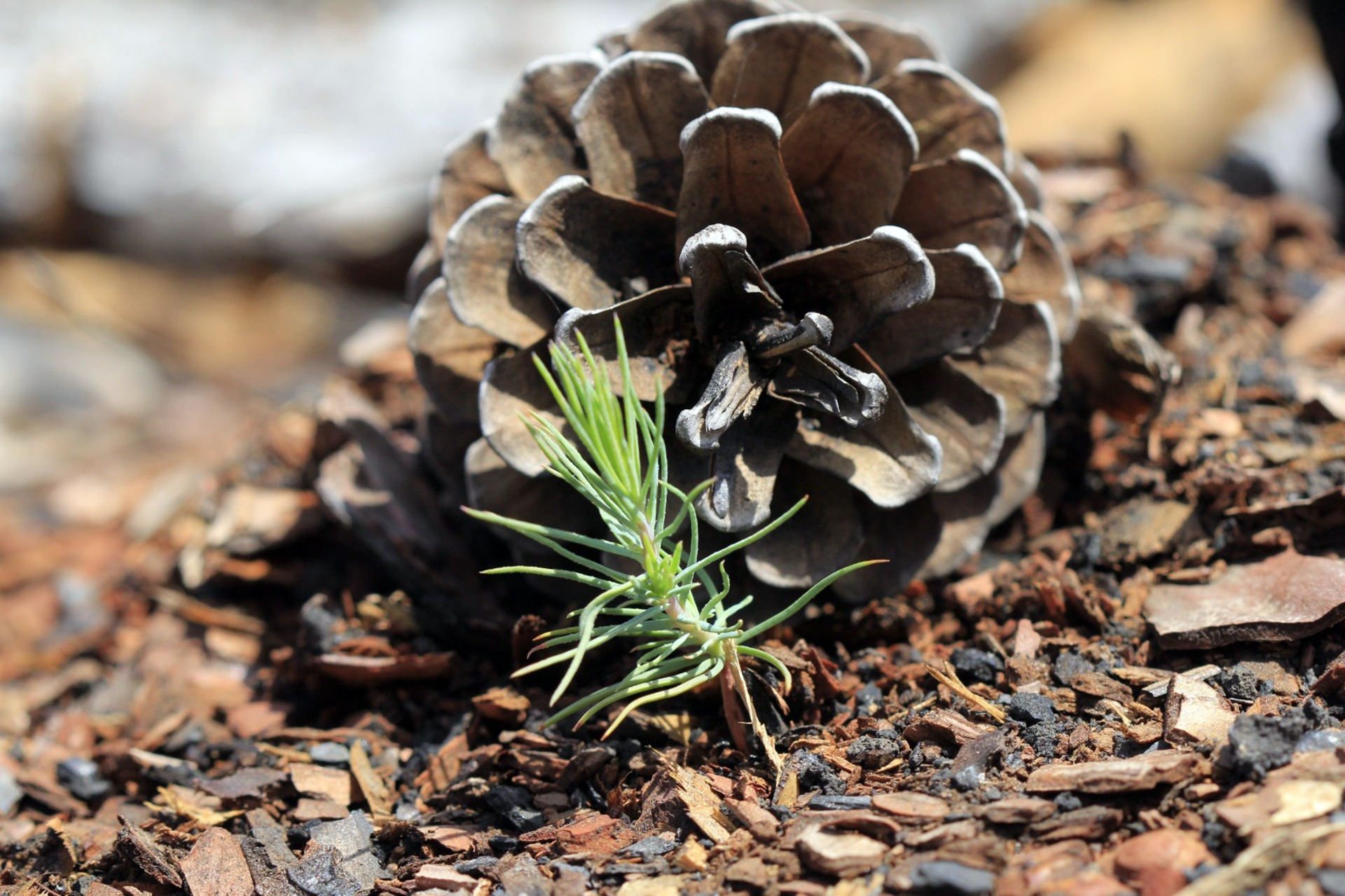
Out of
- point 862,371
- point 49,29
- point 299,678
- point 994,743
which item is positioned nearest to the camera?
point 994,743

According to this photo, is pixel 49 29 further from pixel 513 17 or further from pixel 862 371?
Answer: pixel 862 371

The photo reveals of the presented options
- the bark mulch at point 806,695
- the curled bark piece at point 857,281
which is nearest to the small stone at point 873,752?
the bark mulch at point 806,695

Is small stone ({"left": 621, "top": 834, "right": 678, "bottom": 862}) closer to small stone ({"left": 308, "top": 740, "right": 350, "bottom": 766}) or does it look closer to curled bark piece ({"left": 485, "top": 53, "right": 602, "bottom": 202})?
small stone ({"left": 308, "top": 740, "right": 350, "bottom": 766})

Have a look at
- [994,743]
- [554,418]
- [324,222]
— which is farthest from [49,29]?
[994,743]

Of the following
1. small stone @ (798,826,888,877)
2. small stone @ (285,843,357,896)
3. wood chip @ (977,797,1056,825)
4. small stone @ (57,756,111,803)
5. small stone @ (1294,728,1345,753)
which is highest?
small stone @ (1294,728,1345,753)

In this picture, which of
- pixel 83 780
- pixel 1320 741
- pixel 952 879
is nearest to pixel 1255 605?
pixel 1320 741

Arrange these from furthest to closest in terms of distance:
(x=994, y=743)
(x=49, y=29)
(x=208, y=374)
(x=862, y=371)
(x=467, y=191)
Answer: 1. (x=49, y=29)
2. (x=208, y=374)
3. (x=467, y=191)
4. (x=862, y=371)
5. (x=994, y=743)

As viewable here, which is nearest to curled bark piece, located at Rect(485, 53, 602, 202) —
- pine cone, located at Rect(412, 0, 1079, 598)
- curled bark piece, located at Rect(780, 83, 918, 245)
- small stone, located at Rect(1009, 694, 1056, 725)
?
pine cone, located at Rect(412, 0, 1079, 598)

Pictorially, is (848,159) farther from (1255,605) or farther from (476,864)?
(476,864)
